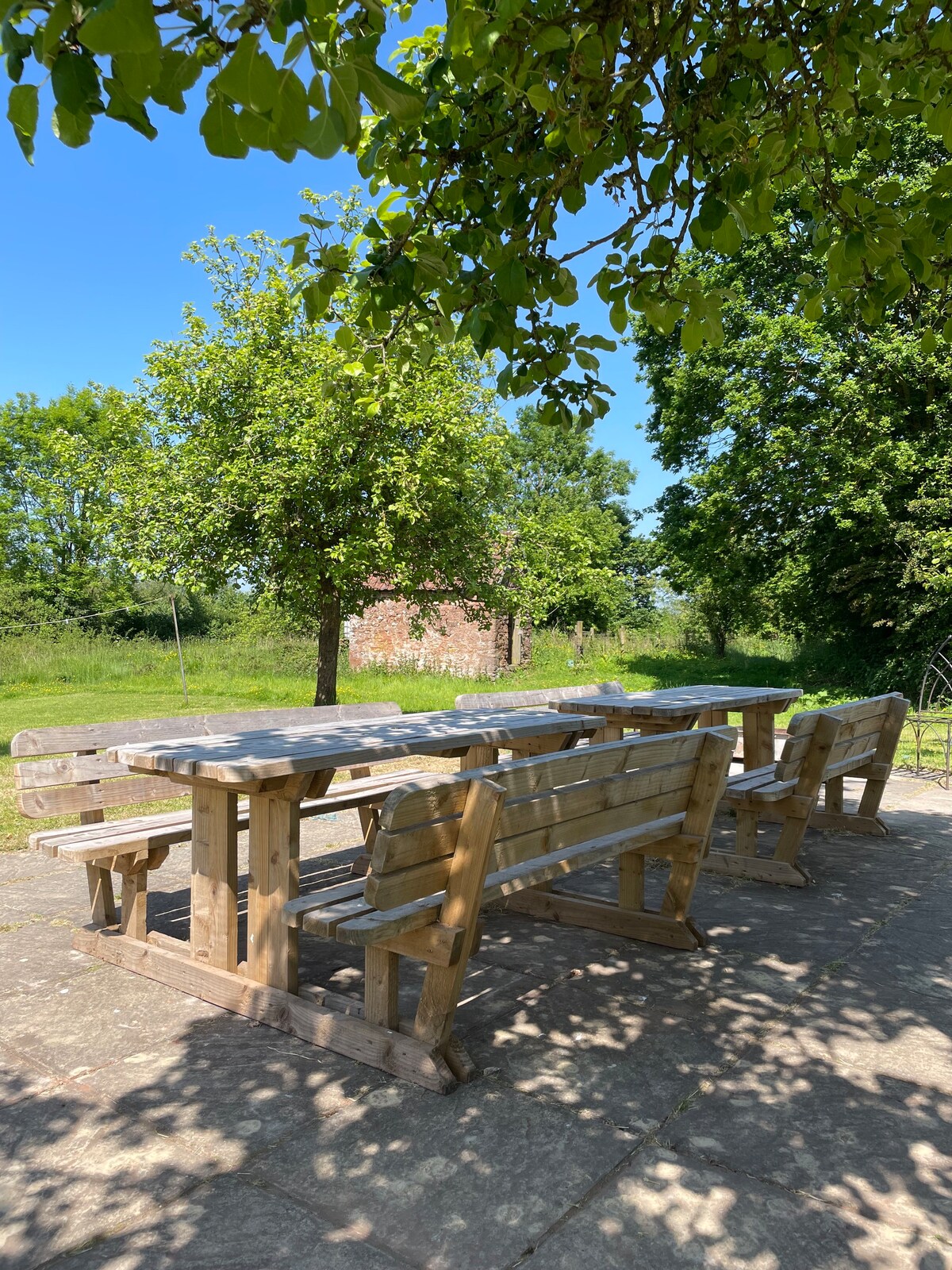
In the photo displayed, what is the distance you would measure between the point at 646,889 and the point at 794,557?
17.4 metres

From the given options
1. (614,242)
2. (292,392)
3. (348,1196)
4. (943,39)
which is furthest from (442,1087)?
(292,392)

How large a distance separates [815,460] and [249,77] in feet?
63.3

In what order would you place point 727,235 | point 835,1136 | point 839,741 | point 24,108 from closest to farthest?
point 24,108, point 835,1136, point 727,235, point 839,741

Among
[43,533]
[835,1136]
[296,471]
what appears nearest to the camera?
[835,1136]

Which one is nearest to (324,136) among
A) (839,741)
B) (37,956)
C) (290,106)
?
(290,106)

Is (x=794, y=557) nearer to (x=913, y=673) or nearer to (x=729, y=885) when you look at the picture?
(x=913, y=673)

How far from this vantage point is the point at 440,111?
3604 millimetres

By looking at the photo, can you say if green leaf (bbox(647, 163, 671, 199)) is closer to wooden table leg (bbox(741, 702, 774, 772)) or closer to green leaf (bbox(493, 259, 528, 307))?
green leaf (bbox(493, 259, 528, 307))

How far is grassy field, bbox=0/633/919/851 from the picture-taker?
18.5m

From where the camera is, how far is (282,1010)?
11.3 ft

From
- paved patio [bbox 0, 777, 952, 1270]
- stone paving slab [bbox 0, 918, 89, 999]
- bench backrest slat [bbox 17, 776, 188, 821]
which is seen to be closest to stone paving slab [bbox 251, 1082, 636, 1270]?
paved patio [bbox 0, 777, 952, 1270]

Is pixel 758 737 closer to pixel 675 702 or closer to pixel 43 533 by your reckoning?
pixel 675 702

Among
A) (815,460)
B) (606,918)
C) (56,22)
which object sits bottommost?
(606,918)

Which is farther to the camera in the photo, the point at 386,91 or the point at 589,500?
the point at 589,500
